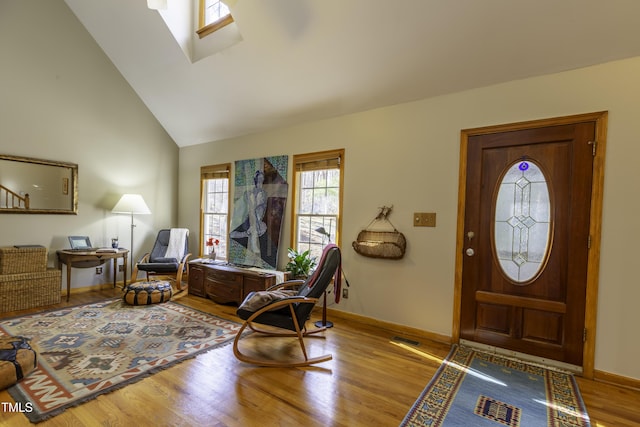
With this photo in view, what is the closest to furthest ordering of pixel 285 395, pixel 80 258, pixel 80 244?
1. pixel 285 395
2. pixel 80 258
3. pixel 80 244

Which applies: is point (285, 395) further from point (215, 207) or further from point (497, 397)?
point (215, 207)

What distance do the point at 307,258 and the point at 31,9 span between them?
4.64 metres

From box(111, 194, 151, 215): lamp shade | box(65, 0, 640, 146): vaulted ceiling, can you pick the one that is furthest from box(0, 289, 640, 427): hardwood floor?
box(111, 194, 151, 215): lamp shade

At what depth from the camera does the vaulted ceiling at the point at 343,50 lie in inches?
90.7

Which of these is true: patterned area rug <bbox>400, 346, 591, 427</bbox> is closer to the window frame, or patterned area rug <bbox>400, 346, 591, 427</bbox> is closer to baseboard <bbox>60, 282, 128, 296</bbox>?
the window frame

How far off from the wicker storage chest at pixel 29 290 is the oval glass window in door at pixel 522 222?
505 centimetres

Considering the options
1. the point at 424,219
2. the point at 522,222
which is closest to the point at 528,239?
the point at 522,222

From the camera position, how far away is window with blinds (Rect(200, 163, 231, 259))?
5.10 meters

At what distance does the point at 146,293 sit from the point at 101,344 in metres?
1.22

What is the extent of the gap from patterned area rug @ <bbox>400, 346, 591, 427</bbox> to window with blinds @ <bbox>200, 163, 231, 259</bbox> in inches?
149

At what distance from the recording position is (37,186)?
404 centimetres

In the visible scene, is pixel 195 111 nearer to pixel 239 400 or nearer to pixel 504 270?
pixel 239 400

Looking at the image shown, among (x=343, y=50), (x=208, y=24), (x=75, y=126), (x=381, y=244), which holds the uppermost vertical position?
(x=208, y=24)

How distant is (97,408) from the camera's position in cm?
185
